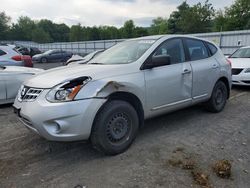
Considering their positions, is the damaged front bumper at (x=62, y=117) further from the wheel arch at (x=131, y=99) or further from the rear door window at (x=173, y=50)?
the rear door window at (x=173, y=50)

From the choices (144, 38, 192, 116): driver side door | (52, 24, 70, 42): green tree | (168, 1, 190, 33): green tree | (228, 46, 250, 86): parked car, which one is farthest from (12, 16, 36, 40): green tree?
(144, 38, 192, 116): driver side door

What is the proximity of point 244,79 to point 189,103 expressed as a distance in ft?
12.8

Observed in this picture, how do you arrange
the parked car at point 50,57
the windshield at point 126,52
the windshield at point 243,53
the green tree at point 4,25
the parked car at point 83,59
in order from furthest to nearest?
the green tree at point 4,25
the parked car at point 50,57
the windshield at point 243,53
the parked car at point 83,59
the windshield at point 126,52

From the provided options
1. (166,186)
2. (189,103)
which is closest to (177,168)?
(166,186)

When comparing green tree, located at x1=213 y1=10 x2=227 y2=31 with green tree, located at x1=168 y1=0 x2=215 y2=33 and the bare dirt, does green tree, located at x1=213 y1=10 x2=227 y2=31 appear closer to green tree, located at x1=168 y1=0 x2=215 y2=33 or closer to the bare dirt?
green tree, located at x1=168 y1=0 x2=215 y2=33

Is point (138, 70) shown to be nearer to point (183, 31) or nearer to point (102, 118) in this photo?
point (102, 118)

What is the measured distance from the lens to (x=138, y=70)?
348cm

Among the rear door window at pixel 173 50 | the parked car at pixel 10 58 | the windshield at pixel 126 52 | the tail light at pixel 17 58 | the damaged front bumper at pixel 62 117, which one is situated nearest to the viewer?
the damaged front bumper at pixel 62 117

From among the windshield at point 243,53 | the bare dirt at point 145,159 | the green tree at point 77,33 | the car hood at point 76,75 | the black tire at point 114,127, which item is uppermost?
the green tree at point 77,33

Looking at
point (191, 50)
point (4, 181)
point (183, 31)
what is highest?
point (183, 31)

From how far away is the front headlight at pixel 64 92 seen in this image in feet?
9.30

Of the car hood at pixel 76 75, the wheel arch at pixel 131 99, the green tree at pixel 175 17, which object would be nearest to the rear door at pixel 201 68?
the wheel arch at pixel 131 99

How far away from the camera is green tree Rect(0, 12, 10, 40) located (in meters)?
77.1

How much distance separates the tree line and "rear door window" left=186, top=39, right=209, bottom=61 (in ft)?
130
